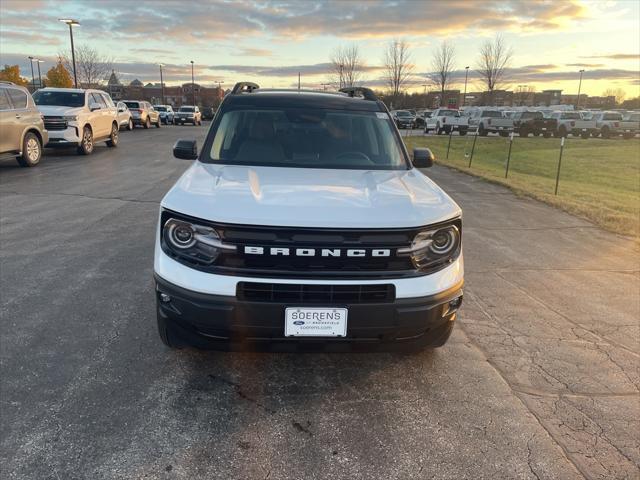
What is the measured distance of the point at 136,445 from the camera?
262 cm

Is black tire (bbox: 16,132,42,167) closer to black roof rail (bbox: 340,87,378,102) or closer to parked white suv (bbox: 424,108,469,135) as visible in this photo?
black roof rail (bbox: 340,87,378,102)

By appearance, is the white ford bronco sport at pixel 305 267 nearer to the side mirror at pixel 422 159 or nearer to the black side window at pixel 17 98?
the side mirror at pixel 422 159

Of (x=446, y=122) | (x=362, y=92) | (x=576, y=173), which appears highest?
(x=362, y=92)

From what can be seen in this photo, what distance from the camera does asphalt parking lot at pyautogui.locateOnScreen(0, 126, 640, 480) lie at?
255cm

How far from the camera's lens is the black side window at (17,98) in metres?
11.7

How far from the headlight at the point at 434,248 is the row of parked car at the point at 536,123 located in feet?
104

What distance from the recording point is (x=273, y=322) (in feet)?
8.98

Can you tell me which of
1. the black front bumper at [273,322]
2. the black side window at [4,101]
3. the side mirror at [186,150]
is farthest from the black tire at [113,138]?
the black front bumper at [273,322]

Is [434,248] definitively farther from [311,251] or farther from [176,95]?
[176,95]

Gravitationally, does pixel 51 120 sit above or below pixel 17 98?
below

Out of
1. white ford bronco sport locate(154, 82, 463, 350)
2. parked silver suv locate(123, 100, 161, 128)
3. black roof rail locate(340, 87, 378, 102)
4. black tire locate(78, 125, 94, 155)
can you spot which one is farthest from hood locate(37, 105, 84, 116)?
parked silver suv locate(123, 100, 161, 128)

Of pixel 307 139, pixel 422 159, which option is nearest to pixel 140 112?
pixel 307 139

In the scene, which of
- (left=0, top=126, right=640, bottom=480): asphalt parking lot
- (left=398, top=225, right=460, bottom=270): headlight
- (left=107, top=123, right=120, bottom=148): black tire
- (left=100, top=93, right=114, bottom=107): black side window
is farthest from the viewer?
(left=107, top=123, right=120, bottom=148): black tire

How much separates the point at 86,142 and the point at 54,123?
119cm
